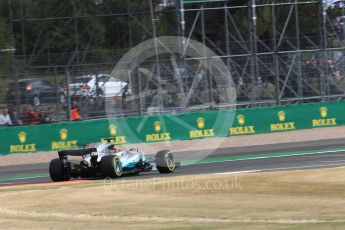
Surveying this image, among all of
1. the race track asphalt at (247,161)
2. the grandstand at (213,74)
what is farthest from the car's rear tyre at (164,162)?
the grandstand at (213,74)

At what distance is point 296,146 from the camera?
26688 mm

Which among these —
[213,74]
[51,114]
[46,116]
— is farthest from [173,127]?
[46,116]

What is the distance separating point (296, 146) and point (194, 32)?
33.0 ft

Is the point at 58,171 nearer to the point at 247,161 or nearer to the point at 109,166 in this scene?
the point at 109,166

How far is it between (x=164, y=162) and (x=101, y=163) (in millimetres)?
1815

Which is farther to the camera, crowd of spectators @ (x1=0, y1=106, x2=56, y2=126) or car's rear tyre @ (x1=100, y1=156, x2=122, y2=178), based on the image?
crowd of spectators @ (x1=0, y1=106, x2=56, y2=126)

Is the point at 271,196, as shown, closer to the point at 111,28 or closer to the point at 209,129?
the point at 209,129

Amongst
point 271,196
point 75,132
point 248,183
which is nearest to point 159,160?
point 248,183

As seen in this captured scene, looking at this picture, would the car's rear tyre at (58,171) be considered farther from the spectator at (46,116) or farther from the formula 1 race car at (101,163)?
the spectator at (46,116)

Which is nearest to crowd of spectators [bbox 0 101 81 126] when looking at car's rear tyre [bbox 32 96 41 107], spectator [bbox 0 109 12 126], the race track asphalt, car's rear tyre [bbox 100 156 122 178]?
spectator [bbox 0 109 12 126]

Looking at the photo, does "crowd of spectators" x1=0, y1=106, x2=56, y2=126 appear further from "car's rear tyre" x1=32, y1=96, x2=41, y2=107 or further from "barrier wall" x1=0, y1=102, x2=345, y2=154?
"barrier wall" x1=0, y1=102, x2=345, y2=154

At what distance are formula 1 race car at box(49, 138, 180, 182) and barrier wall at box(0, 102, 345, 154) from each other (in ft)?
22.2

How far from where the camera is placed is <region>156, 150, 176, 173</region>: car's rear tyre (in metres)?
19.8

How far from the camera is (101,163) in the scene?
18.7 metres
